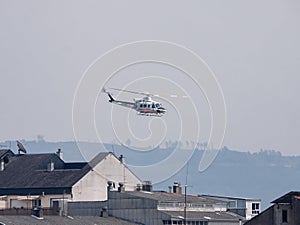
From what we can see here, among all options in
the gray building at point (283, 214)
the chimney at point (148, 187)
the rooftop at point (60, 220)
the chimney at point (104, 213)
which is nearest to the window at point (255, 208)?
the chimney at point (148, 187)

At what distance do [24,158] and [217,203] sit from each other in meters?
41.8

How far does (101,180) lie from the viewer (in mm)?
163625

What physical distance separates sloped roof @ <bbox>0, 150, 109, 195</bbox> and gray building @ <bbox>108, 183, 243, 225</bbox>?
2188 cm

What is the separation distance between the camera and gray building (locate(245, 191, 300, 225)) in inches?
4966

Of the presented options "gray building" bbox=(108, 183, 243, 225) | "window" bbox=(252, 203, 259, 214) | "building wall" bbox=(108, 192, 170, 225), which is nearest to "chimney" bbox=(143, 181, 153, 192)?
"gray building" bbox=(108, 183, 243, 225)

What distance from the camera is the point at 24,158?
184125mm

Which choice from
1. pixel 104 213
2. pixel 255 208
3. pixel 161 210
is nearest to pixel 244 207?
pixel 255 208

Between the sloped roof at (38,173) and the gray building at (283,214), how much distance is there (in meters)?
40.4

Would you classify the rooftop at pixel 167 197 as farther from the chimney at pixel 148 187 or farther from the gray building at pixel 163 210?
the chimney at pixel 148 187

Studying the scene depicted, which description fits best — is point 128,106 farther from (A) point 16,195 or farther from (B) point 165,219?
(A) point 16,195

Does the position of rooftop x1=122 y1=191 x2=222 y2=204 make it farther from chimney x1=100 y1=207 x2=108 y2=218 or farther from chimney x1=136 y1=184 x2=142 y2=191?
chimney x1=136 y1=184 x2=142 y2=191

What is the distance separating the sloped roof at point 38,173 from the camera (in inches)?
6603

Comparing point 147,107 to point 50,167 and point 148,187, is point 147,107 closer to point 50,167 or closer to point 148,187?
point 148,187

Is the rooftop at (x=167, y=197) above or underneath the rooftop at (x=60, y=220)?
above
